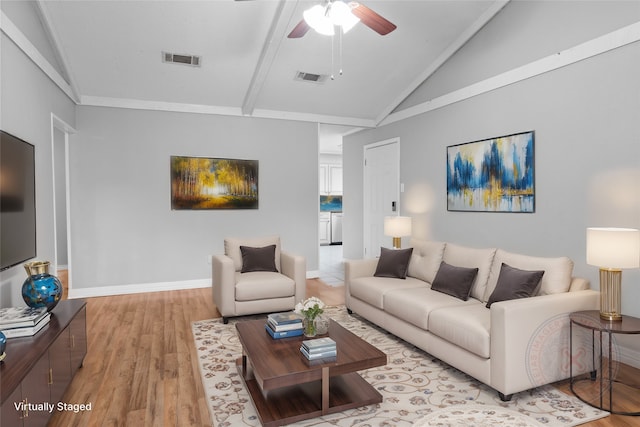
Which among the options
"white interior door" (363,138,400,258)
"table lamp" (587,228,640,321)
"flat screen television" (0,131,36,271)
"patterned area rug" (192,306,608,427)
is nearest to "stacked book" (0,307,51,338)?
"flat screen television" (0,131,36,271)

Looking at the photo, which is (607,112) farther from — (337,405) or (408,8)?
(337,405)

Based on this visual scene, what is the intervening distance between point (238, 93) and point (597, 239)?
4.44 meters

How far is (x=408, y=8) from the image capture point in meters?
3.94

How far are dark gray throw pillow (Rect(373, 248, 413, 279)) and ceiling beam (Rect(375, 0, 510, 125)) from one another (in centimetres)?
244

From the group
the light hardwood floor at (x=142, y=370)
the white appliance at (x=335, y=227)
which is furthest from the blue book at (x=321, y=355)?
the white appliance at (x=335, y=227)

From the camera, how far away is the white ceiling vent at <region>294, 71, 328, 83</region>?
510cm

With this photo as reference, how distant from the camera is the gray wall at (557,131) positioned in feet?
9.93

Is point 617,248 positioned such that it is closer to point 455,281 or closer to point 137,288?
point 455,281

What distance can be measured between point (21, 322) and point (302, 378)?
1.61 m

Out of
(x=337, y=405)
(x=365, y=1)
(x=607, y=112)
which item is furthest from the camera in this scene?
(x=365, y=1)

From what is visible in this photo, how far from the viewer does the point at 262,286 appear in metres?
4.02

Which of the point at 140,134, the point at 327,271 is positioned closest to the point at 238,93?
the point at 140,134

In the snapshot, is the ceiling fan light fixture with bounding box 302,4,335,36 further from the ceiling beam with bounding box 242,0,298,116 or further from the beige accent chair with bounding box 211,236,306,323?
the beige accent chair with bounding box 211,236,306,323

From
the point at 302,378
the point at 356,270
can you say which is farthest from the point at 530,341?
the point at 356,270
